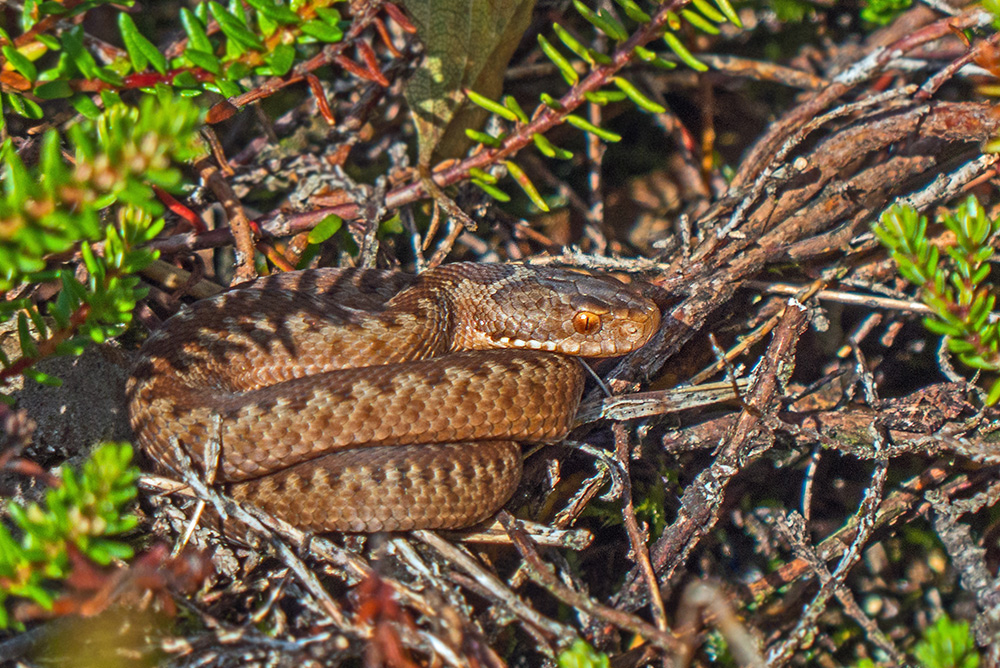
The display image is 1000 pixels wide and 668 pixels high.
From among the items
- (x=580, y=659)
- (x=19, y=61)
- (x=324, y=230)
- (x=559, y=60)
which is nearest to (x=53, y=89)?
(x=19, y=61)

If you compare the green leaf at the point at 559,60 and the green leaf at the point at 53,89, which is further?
the green leaf at the point at 559,60

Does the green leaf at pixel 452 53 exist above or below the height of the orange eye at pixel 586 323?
above

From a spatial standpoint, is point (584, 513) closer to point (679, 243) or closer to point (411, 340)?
point (411, 340)

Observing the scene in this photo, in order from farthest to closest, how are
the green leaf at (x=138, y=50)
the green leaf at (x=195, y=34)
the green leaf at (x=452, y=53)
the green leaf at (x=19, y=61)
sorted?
the green leaf at (x=452, y=53) < the green leaf at (x=195, y=34) < the green leaf at (x=138, y=50) < the green leaf at (x=19, y=61)

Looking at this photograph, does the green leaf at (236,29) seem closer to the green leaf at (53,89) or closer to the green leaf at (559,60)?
the green leaf at (53,89)

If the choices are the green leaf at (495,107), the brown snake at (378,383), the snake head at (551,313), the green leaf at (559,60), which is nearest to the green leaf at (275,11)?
the green leaf at (495,107)

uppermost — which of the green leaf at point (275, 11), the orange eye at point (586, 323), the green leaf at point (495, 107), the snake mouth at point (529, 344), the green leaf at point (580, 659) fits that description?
the green leaf at point (275, 11)
